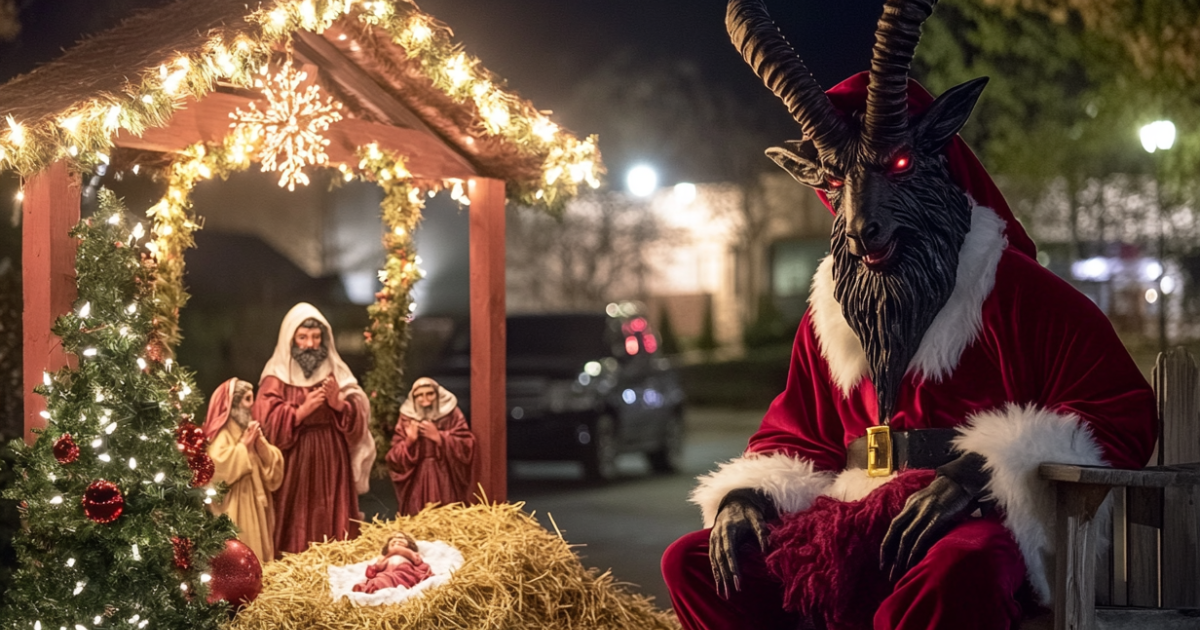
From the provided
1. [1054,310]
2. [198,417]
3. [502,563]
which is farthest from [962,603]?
[198,417]

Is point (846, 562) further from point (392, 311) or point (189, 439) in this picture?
point (392, 311)

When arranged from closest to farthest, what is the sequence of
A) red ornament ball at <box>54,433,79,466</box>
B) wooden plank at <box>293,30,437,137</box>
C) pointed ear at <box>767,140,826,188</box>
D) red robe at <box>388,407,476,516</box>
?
pointed ear at <box>767,140,826,188</box>, red ornament ball at <box>54,433,79,466</box>, wooden plank at <box>293,30,437,137</box>, red robe at <box>388,407,476,516</box>

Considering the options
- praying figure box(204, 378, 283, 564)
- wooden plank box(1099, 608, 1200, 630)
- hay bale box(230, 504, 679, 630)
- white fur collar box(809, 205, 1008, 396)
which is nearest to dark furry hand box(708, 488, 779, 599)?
white fur collar box(809, 205, 1008, 396)

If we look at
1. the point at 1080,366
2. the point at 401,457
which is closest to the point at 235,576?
the point at 401,457

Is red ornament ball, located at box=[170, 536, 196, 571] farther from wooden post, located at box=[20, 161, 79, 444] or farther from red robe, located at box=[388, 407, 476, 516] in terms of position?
red robe, located at box=[388, 407, 476, 516]

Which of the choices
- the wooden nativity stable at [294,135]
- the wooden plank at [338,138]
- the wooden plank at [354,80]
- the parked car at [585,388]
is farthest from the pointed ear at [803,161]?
the parked car at [585,388]

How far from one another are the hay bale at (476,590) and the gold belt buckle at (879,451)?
228 cm

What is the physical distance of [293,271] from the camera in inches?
852

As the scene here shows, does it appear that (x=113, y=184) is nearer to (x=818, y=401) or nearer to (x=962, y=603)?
(x=818, y=401)

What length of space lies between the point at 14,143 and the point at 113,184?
418 cm

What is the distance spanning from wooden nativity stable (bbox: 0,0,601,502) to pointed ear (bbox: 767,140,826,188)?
7.87 feet

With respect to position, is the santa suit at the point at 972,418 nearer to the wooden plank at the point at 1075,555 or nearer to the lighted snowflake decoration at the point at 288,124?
the wooden plank at the point at 1075,555

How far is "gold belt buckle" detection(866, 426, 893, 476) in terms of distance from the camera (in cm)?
354

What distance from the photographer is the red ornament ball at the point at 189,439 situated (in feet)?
16.3
